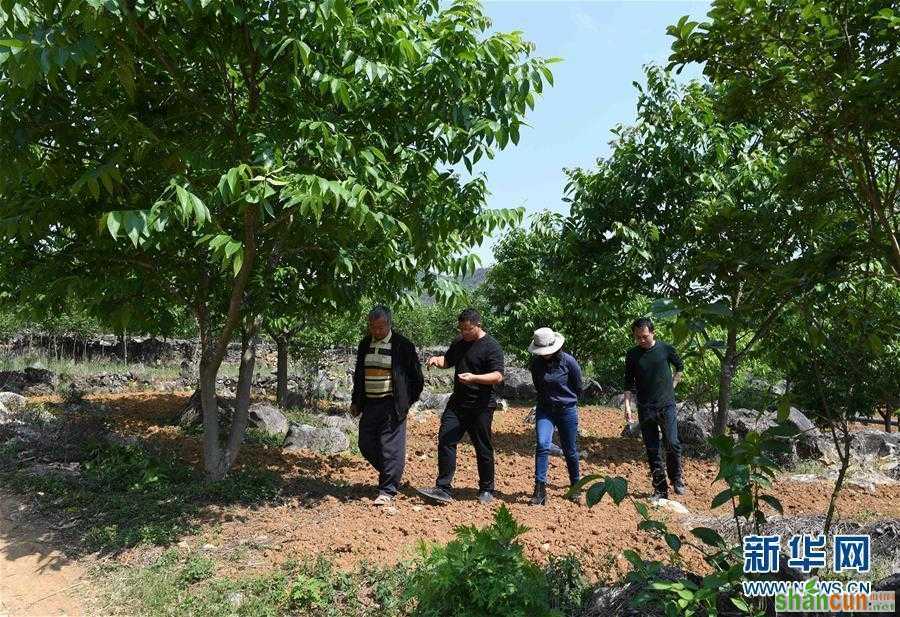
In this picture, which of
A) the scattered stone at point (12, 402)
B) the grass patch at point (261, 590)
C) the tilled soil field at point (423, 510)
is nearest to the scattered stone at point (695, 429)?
the tilled soil field at point (423, 510)

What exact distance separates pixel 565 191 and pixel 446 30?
15.0 feet

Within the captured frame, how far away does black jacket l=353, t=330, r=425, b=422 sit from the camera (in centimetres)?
555

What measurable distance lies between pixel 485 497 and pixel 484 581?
2574 mm

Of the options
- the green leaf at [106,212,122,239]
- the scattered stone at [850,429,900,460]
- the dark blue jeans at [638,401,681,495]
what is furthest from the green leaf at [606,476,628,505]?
the scattered stone at [850,429,900,460]

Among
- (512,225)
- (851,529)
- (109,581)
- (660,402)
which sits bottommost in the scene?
(109,581)

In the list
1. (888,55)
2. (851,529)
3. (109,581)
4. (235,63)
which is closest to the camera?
(888,55)

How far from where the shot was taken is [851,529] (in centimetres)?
422

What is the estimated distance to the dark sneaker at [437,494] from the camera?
538cm

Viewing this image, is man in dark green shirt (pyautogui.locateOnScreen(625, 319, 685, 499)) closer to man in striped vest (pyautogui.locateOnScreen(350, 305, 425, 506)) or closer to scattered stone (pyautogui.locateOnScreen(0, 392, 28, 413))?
man in striped vest (pyautogui.locateOnScreen(350, 305, 425, 506))

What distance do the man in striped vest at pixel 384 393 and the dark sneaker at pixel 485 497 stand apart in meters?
0.74

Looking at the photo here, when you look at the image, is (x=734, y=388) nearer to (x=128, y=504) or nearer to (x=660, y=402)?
(x=660, y=402)

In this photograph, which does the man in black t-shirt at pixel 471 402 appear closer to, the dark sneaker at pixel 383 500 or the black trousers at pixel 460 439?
the black trousers at pixel 460 439

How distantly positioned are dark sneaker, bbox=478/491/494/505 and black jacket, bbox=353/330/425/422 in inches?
38.5

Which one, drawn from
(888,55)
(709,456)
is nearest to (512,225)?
(888,55)
